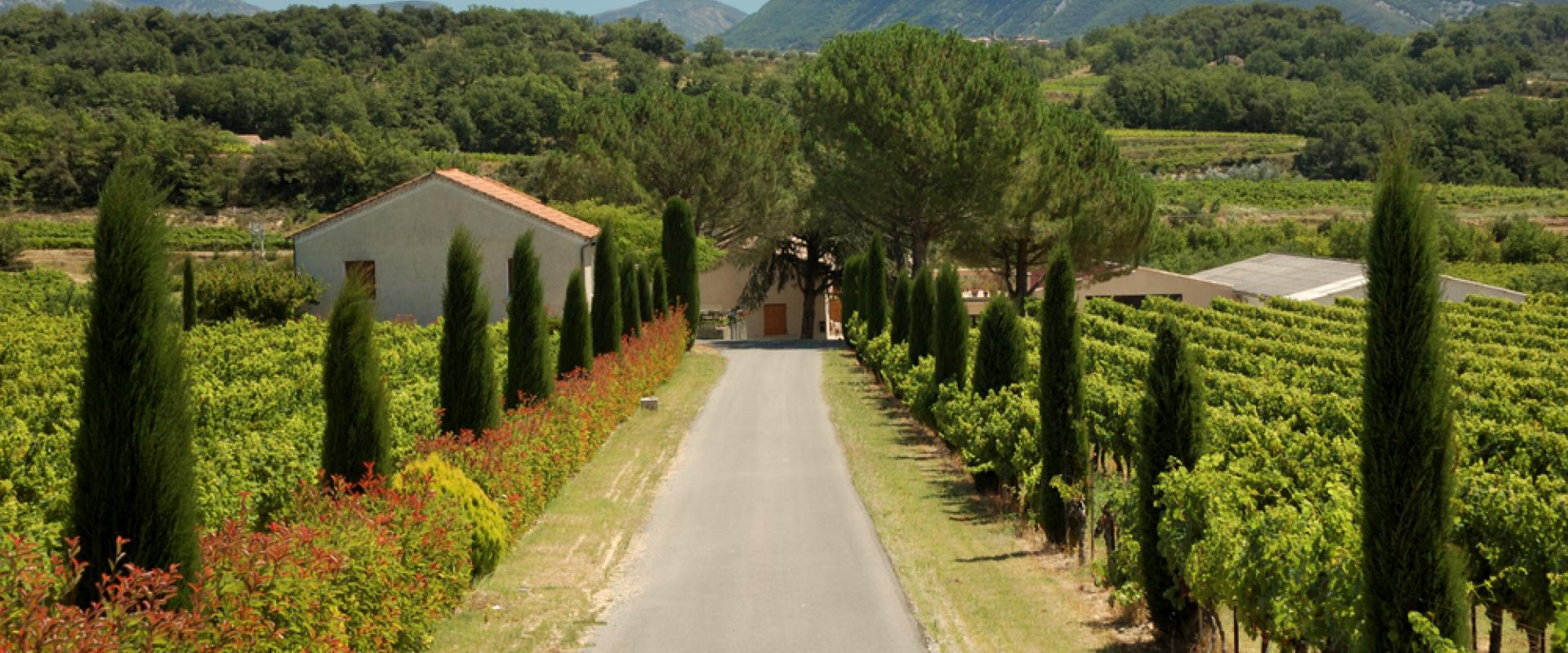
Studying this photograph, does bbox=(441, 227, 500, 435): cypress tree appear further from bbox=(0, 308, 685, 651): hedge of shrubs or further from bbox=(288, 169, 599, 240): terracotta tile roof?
bbox=(288, 169, 599, 240): terracotta tile roof

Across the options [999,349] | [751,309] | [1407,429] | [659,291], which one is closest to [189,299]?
[659,291]

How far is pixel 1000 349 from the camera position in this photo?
55.8ft

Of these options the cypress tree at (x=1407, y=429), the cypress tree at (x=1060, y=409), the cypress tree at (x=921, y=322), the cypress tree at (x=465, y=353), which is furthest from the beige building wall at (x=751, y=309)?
the cypress tree at (x=1407, y=429)

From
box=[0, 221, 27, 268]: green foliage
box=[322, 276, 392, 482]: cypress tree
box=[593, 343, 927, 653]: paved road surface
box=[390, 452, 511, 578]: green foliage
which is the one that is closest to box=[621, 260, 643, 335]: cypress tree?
box=[593, 343, 927, 653]: paved road surface

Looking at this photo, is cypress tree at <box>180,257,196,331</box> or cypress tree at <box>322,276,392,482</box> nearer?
cypress tree at <box>322,276,392,482</box>

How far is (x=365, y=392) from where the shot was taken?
10398mm

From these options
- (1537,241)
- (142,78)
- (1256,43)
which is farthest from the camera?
(1256,43)

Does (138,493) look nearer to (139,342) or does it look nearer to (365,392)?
(139,342)

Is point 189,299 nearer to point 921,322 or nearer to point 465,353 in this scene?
point 921,322

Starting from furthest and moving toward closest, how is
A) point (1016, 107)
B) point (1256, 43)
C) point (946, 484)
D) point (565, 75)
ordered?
1. point (1256, 43)
2. point (565, 75)
3. point (1016, 107)
4. point (946, 484)

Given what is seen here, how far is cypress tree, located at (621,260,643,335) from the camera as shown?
97.2 ft

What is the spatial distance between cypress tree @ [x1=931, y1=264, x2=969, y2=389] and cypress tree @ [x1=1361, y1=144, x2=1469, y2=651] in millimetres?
12950

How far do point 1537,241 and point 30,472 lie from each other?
69631 mm

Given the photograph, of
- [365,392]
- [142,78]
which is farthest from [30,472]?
[142,78]
